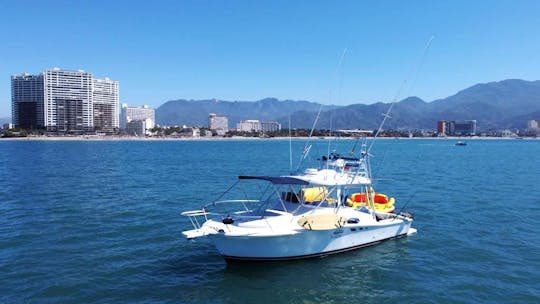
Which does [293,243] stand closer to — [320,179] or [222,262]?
[222,262]

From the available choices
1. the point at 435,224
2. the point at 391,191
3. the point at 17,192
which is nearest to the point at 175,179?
the point at 17,192

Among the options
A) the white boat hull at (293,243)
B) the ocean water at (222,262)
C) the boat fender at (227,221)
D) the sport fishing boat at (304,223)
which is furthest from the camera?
the boat fender at (227,221)

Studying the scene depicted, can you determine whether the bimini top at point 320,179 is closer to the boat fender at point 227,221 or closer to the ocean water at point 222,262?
the boat fender at point 227,221

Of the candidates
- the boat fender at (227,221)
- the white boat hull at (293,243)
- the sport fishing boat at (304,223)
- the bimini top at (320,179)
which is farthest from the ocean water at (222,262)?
the bimini top at (320,179)

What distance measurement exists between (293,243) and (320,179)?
12.4 feet

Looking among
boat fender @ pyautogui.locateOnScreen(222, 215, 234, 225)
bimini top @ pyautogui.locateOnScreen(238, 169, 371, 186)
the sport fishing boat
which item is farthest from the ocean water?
bimini top @ pyautogui.locateOnScreen(238, 169, 371, 186)

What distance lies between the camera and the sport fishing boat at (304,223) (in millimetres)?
17672

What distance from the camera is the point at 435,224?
26.8 m

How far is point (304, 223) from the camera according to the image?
717 inches

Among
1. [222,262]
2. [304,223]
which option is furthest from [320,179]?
[222,262]

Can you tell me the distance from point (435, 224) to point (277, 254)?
13.3m

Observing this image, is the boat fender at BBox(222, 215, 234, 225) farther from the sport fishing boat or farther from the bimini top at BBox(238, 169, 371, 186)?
the bimini top at BBox(238, 169, 371, 186)

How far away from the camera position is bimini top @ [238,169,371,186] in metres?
19.8

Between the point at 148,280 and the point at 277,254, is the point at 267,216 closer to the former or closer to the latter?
the point at 277,254
